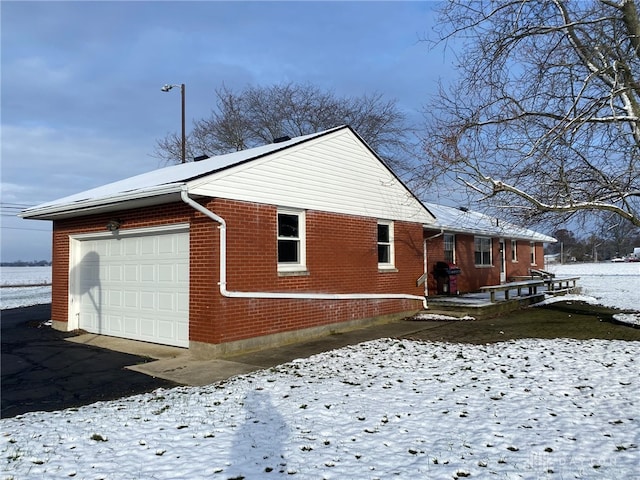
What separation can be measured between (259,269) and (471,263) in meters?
14.0

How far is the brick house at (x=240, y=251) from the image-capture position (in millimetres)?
9133

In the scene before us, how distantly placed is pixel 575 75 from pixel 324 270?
7.06 metres

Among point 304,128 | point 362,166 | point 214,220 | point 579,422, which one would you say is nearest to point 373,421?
point 579,422

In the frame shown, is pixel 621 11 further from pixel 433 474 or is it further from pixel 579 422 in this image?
pixel 433 474

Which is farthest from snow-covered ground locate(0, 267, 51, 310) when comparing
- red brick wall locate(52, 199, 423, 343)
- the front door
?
the front door

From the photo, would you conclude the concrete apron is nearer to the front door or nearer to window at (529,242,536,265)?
the front door

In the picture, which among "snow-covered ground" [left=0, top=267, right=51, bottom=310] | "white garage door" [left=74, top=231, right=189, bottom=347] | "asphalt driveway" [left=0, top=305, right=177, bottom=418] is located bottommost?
"snow-covered ground" [left=0, top=267, right=51, bottom=310]

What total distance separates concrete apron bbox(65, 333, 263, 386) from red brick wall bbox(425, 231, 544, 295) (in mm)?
11095

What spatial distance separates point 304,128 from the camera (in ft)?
104

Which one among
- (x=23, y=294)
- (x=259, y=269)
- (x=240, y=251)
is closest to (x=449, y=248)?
(x=259, y=269)

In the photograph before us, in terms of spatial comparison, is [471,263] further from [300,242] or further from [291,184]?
[291,184]

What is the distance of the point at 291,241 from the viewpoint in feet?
35.9

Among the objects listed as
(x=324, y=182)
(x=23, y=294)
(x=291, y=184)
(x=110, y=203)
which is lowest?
(x=23, y=294)

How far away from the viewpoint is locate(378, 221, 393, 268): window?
46.1 feet
